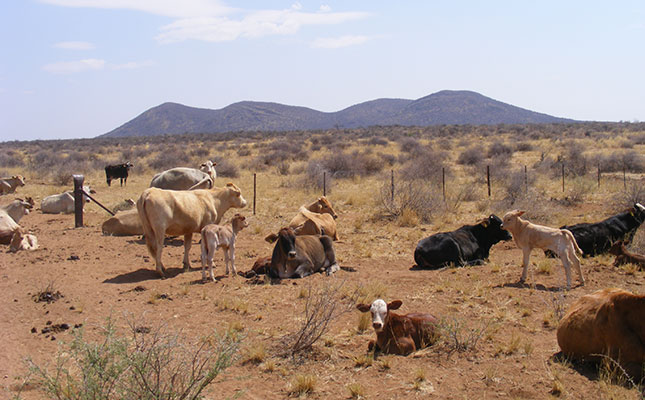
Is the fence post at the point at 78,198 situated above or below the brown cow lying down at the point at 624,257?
above

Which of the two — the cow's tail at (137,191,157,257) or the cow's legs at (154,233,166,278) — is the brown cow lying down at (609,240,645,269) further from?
the cow's tail at (137,191,157,257)

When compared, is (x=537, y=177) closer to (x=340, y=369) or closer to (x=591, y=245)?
(x=591, y=245)

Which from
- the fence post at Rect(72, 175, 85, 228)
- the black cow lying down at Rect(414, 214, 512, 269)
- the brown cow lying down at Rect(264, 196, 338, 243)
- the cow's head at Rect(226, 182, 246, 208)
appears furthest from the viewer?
the fence post at Rect(72, 175, 85, 228)

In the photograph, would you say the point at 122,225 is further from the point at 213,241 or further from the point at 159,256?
the point at 213,241

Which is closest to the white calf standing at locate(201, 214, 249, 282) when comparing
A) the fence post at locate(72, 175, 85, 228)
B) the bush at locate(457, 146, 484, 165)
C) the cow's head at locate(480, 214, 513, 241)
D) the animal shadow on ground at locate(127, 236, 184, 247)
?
the animal shadow on ground at locate(127, 236, 184, 247)

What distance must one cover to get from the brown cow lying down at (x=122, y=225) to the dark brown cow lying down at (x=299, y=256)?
5328 millimetres

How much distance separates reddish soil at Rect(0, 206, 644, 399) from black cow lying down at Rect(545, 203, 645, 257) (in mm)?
489

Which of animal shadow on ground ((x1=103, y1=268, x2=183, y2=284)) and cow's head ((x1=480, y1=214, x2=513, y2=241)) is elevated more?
cow's head ((x1=480, y1=214, x2=513, y2=241))

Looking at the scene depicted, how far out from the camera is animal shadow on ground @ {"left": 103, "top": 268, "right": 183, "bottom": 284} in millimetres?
9500

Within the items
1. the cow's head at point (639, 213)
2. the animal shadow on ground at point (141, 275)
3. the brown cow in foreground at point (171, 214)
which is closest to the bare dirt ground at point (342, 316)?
the animal shadow on ground at point (141, 275)

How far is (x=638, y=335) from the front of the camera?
16.7ft

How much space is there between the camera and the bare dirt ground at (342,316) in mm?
5363

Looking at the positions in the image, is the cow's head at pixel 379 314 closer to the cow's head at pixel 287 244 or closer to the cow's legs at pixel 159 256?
the cow's head at pixel 287 244

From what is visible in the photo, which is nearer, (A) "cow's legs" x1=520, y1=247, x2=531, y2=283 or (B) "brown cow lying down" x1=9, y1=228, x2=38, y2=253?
(A) "cow's legs" x1=520, y1=247, x2=531, y2=283
